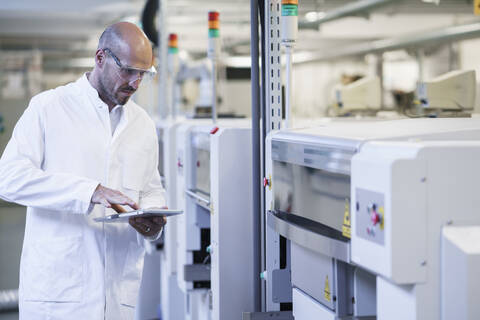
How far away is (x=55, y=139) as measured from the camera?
85.9 inches

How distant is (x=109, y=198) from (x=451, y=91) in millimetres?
1867

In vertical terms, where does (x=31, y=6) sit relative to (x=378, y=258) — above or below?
above

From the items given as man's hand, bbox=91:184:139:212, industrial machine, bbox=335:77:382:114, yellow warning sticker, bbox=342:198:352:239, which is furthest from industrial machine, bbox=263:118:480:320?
industrial machine, bbox=335:77:382:114

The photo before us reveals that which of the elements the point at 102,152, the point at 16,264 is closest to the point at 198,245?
the point at 102,152

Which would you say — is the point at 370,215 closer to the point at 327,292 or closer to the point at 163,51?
the point at 327,292

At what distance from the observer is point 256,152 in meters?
2.31

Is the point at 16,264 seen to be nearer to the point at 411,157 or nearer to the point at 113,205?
the point at 113,205

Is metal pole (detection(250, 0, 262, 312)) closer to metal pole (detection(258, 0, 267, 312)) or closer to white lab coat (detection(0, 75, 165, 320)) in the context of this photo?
metal pole (detection(258, 0, 267, 312))

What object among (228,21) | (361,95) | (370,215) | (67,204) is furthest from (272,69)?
(228,21)

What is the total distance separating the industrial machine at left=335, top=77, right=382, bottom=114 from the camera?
4406 millimetres

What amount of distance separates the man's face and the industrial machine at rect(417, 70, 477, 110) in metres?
1.51

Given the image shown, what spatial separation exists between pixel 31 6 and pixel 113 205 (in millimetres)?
4909

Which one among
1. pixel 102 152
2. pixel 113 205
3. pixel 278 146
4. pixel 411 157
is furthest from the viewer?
pixel 102 152

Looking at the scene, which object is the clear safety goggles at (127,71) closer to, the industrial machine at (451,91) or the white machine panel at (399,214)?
the white machine panel at (399,214)
